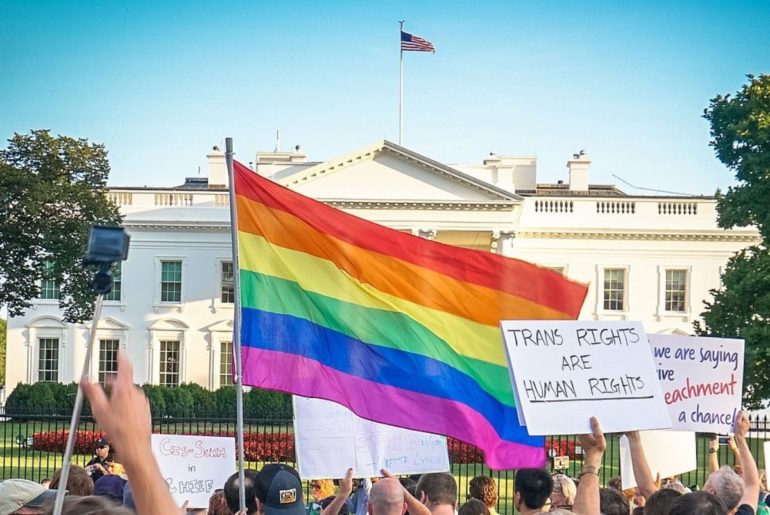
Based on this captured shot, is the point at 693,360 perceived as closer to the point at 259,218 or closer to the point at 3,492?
the point at 259,218

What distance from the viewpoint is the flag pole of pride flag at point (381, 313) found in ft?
20.0

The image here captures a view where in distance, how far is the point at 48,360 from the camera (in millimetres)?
46812

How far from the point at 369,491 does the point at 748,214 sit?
21843mm

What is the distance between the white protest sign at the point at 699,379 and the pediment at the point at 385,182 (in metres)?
39.3

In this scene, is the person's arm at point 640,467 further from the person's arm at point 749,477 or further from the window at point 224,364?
the window at point 224,364

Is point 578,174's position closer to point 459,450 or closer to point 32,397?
point 32,397

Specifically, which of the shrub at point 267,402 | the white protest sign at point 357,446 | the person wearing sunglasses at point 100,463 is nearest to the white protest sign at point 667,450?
the white protest sign at point 357,446

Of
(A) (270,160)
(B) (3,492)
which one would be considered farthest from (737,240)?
(B) (3,492)

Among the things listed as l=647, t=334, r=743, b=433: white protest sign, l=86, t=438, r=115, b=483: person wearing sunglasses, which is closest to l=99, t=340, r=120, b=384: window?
l=86, t=438, r=115, b=483: person wearing sunglasses

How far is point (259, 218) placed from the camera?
6.31 meters

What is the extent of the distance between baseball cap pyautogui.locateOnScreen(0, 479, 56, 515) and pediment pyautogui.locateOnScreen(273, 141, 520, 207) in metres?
42.7

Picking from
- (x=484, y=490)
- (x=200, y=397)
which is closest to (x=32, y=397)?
(x=200, y=397)

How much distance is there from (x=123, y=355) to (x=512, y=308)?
13.3ft

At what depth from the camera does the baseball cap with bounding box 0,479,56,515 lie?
2.83 meters
